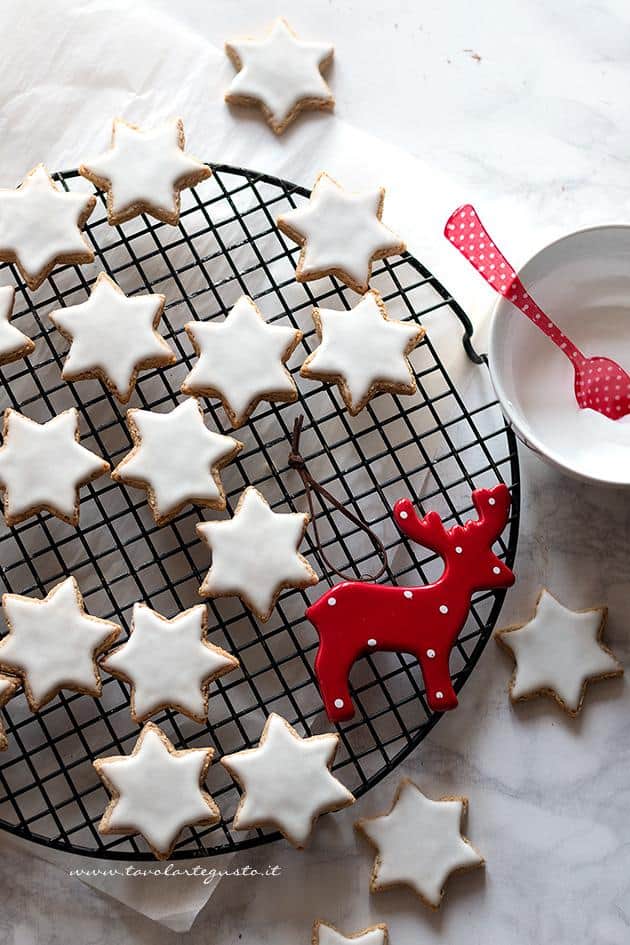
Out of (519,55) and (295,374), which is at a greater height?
(519,55)

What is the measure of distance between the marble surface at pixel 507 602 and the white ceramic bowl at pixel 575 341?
4.0 inches

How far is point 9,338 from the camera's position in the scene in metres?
1.74

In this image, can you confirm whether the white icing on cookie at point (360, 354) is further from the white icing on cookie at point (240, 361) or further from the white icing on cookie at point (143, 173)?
the white icing on cookie at point (143, 173)

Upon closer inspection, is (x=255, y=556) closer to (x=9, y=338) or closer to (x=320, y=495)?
(x=320, y=495)

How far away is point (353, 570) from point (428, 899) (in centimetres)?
52

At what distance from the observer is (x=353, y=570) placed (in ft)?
5.98

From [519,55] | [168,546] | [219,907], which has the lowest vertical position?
[219,907]

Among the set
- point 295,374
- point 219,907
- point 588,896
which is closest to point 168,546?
point 295,374

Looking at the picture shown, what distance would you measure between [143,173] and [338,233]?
31 cm

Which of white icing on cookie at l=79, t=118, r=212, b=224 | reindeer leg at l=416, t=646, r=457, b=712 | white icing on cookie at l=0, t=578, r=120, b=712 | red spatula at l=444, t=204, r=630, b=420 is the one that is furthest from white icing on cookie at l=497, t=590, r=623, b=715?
white icing on cookie at l=79, t=118, r=212, b=224

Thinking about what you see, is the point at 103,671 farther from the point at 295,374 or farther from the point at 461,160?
the point at 461,160

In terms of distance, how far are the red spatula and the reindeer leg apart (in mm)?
453

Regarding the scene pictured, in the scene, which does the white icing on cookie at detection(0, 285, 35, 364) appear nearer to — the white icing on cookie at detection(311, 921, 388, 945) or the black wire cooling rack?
the black wire cooling rack

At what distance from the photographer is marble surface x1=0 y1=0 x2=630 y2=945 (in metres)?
1.83
